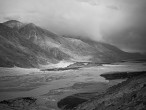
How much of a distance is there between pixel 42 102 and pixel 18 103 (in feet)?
16.3

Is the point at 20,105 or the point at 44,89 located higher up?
the point at 44,89

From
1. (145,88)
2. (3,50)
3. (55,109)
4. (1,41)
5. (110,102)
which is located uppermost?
(1,41)

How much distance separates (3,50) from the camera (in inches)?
6176

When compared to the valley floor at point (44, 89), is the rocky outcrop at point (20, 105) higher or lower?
lower

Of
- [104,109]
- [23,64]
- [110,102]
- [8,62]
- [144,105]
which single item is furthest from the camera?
[23,64]

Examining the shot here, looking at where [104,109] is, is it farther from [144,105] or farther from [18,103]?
[18,103]

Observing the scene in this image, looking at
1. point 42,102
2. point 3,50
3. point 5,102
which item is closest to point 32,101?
point 42,102

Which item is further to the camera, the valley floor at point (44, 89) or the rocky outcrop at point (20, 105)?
the valley floor at point (44, 89)

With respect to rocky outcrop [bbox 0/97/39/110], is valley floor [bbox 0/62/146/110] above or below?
above

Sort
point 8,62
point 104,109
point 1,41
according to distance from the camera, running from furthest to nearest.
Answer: point 1,41
point 8,62
point 104,109

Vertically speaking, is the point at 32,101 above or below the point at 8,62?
below

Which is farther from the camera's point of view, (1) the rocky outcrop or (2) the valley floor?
(2) the valley floor

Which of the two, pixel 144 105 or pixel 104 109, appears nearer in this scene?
pixel 144 105

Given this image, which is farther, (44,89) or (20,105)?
(44,89)
